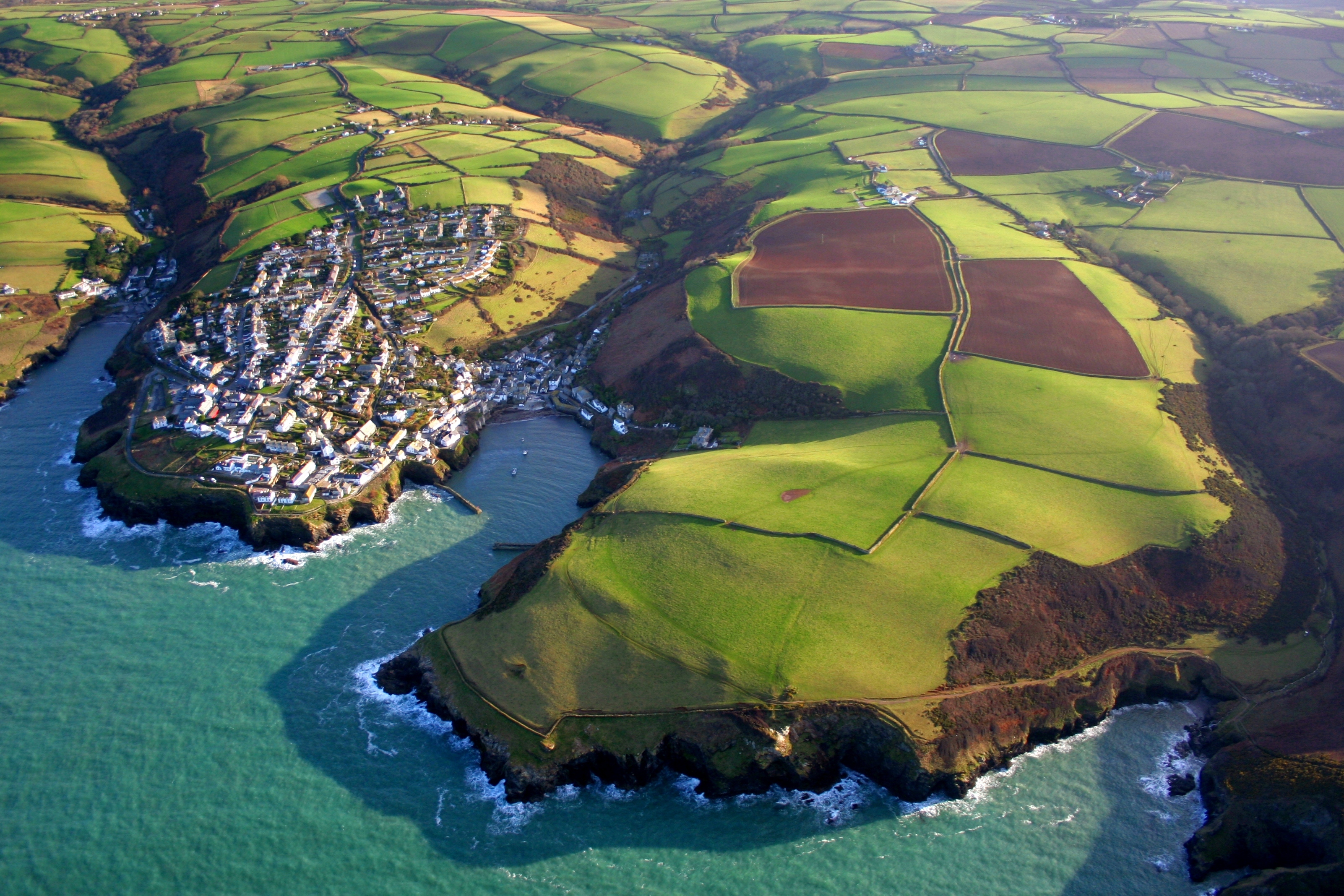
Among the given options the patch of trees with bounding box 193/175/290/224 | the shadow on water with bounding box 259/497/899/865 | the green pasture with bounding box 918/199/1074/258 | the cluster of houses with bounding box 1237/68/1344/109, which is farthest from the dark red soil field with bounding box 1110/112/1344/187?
the patch of trees with bounding box 193/175/290/224

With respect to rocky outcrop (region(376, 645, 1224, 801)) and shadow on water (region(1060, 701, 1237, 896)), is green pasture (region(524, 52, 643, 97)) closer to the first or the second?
rocky outcrop (region(376, 645, 1224, 801))

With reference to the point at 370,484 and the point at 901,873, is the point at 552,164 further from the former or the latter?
the point at 901,873

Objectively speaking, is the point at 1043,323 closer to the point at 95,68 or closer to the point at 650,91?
the point at 650,91

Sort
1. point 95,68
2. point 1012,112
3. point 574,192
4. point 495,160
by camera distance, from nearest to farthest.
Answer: point 574,192 → point 495,160 → point 1012,112 → point 95,68

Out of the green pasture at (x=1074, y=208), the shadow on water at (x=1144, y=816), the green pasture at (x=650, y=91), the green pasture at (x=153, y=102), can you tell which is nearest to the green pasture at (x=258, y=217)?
the green pasture at (x=153, y=102)

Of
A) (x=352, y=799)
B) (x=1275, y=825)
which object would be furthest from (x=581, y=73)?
(x=1275, y=825)

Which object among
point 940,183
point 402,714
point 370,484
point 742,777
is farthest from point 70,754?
point 940,183
